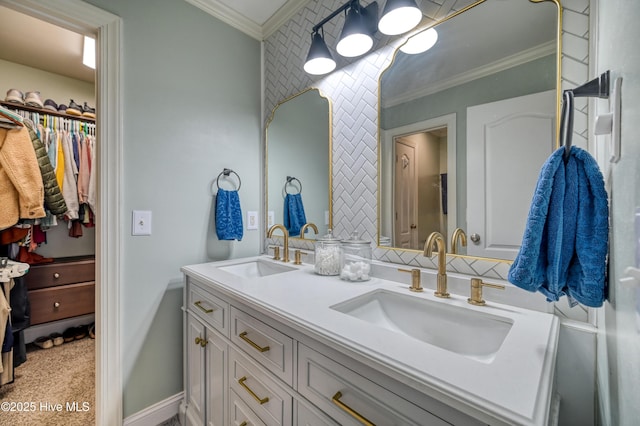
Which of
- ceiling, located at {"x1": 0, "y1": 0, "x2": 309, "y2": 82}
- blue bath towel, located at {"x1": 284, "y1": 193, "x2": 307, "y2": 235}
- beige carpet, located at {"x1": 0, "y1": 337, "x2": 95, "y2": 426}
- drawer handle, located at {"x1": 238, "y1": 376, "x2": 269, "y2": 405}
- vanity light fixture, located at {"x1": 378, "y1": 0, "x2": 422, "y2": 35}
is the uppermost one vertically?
ceiling, located at {"x1": 0, "y1": 0, "x2": 309, "y2": 82}

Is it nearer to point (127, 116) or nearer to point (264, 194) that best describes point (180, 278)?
point (264, 194)

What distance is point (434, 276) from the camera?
1042 mm

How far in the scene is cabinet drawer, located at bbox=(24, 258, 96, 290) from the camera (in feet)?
7.50

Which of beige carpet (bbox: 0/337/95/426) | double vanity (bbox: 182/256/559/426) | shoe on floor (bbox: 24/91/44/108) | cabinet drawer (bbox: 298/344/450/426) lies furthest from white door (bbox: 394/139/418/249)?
shoe on floor (bbox: 24/91/44/108)

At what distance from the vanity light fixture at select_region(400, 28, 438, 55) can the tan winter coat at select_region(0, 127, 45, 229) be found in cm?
226

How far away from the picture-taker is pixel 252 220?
193 cm

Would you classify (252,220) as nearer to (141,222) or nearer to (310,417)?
(141,222)

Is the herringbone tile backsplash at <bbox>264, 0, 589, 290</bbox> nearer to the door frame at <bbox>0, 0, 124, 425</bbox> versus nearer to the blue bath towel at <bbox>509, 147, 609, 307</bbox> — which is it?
the blue bath towel at <bbox>509, 147, 609, 307</bbox>

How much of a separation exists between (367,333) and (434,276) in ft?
1.63

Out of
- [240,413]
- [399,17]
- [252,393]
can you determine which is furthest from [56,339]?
[399,17]

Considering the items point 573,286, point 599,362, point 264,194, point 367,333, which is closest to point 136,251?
point 264,194

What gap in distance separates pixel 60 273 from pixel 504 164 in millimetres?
3356

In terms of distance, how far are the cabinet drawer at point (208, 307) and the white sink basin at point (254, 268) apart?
216 millimetres

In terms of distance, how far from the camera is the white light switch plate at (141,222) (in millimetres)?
1439
